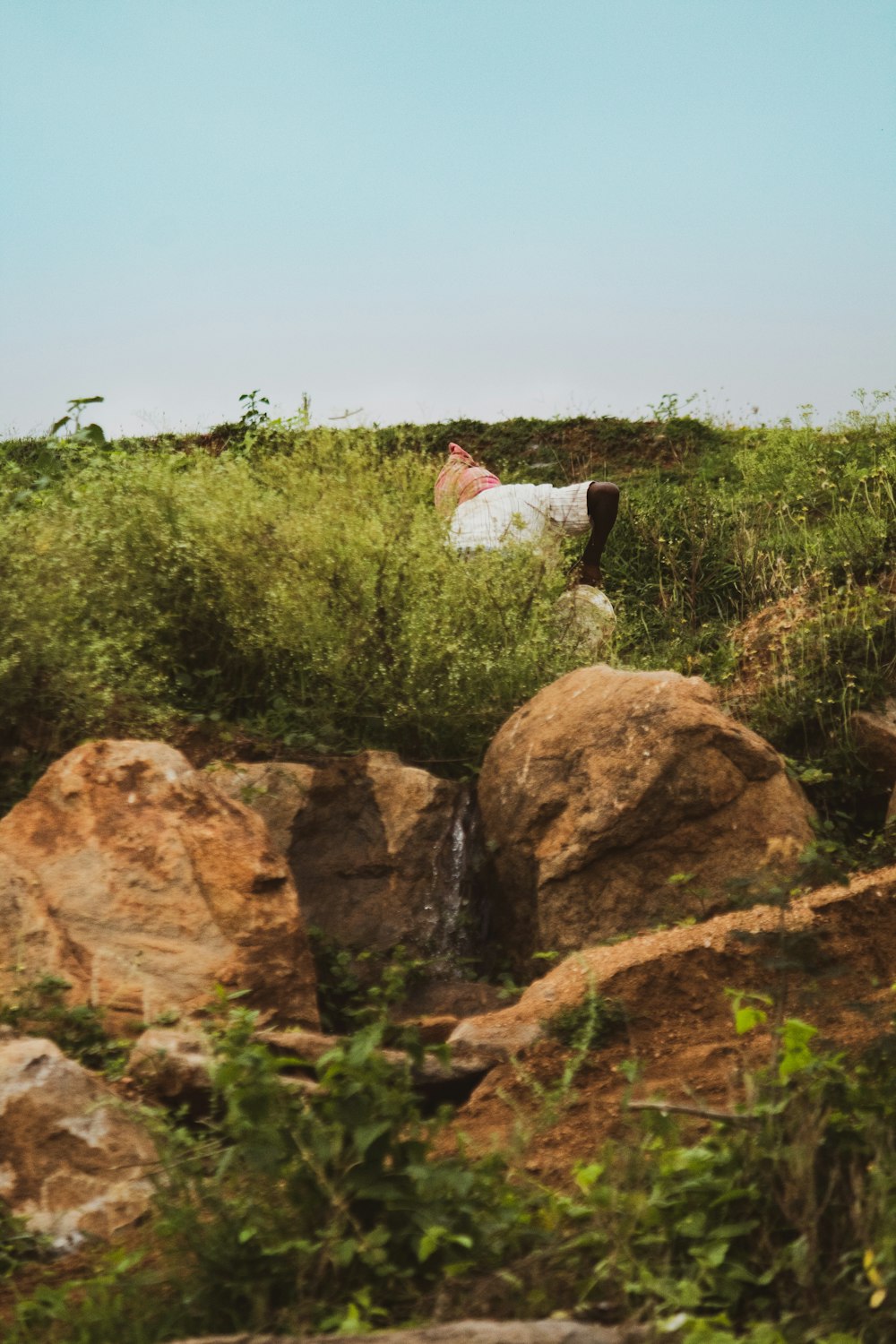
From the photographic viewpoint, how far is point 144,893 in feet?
16.8

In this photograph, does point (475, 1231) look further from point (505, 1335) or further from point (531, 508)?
point (531, 508)

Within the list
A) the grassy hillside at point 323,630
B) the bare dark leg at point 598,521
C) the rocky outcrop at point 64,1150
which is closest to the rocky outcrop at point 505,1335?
the rocky outcrop at point 64,1150

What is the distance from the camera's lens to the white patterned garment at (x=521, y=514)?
9500 millimetres

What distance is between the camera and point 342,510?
27.6 feet

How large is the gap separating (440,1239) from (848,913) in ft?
10.2

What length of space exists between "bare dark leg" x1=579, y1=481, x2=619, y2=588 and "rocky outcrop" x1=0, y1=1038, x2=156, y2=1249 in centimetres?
697

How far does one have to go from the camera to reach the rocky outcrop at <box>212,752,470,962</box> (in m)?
6.52

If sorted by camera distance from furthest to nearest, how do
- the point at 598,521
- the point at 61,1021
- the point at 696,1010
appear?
the point at 598,521, the point at 696,1010, the point at 61,1021

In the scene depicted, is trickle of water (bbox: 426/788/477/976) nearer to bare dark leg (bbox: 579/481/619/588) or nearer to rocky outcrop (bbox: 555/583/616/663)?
rocky outcrop (bbox: 555/583/616/663)

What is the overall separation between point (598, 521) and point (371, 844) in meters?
4.46

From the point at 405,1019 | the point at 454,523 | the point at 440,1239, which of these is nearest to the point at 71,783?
the point at 405,1019

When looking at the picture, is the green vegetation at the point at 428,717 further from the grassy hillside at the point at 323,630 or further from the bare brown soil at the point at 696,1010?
the bare brown soil at the point at 696,1010

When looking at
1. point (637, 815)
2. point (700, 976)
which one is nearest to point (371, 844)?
point (637, 815)

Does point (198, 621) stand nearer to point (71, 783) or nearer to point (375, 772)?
point (375, 772)
